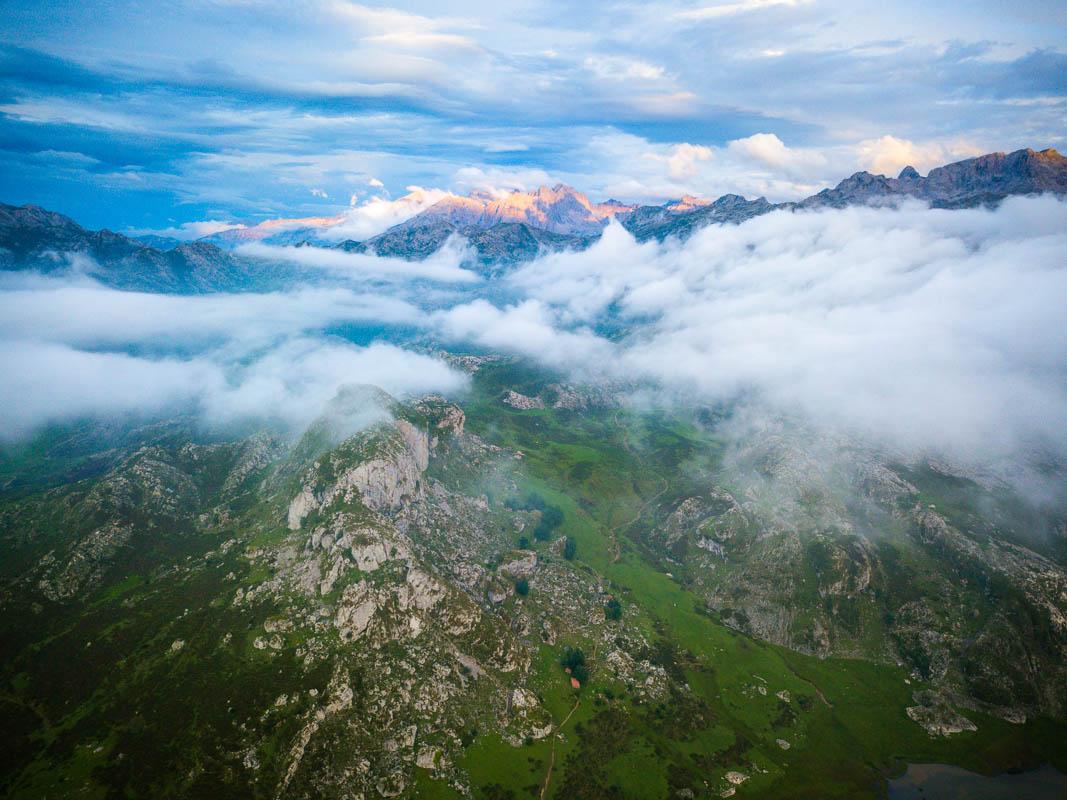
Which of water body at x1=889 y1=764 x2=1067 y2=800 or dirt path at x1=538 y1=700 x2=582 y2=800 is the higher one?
dirt path at x1=538 y1=700 x2=582 y2=800

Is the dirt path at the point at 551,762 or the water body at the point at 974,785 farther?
the water body at the point at 974,785

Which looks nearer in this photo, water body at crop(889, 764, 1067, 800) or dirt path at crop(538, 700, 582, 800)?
dirt path at crop(538, 700, 582, 800)

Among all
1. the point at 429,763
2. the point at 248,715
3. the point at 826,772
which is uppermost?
the point at 248,715

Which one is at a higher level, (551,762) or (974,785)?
(551,762)

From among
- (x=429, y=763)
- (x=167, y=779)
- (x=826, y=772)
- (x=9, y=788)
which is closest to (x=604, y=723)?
(x=429, y=763)

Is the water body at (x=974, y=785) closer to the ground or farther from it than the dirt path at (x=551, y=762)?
closer to the ground

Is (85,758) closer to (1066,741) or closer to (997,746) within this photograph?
(997,746)

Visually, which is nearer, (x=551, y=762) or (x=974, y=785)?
(x=974, y=785)

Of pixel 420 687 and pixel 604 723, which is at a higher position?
pixel 420 687
